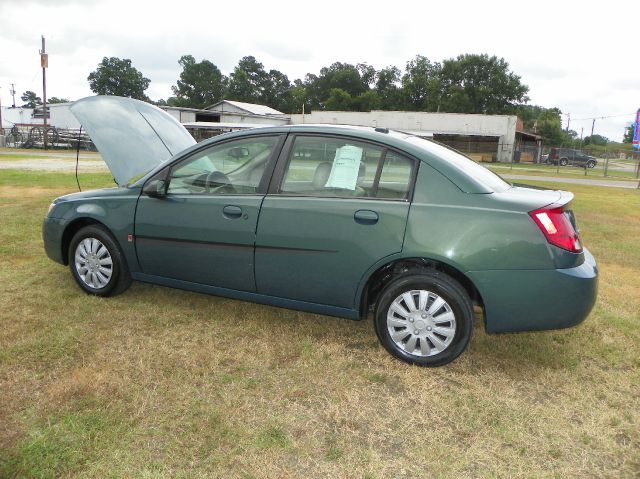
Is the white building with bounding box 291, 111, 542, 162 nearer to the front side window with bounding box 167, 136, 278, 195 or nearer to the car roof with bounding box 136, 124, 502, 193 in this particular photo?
the front side window with bounding box 167, 136, 278, 195

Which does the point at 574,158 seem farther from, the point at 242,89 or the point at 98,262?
the point at 242,89

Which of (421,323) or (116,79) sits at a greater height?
(116,79)

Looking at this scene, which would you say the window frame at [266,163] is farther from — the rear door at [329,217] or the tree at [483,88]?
the tree at [483,88]

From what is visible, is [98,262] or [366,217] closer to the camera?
[366,217]

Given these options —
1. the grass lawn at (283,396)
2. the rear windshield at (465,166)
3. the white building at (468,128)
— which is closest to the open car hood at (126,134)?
the grass lawn at (283,396)

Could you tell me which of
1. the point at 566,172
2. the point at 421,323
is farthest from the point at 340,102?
the point at 421,323

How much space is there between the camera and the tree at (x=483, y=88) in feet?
226

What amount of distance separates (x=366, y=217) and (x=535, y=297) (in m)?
1.16

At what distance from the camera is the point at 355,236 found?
3188mm

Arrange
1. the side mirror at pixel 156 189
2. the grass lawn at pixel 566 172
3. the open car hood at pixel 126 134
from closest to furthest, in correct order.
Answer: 1. the side mirror at pixel 156 189
2. the open car hood at pixel 126 134
3. the grass lawn at pixel 566 172

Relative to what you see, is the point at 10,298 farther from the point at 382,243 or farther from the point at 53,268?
the point at 382,243

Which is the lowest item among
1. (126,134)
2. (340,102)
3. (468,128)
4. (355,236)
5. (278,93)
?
(355,236)

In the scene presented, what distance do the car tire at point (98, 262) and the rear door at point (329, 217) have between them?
1412 mm

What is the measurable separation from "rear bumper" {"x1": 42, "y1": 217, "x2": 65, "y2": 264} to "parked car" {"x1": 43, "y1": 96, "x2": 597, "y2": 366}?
24 cm
